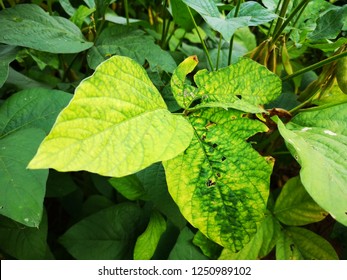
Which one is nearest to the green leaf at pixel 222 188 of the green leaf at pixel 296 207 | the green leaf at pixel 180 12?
the green leaf at pixel 296 207

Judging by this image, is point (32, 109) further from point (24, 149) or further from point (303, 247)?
point (303, 247)

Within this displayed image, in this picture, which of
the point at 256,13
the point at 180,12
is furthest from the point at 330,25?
the point at 180,12

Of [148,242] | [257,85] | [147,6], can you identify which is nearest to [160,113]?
[257,85]

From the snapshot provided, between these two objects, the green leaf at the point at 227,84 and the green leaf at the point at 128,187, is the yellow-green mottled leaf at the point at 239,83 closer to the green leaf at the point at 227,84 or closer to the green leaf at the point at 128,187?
the green leaf at the point at 227,84

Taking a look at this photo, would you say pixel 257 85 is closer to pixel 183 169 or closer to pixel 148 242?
pixel 183 169

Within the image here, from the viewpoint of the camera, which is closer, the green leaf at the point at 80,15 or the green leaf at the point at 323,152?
the green leaf at the point at 323,152

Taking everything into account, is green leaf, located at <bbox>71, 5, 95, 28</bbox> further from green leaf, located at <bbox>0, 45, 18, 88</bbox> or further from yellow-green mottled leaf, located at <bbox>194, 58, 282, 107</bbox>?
yellow-green mottled leaf, located at <bbox>194, 58, 282, 107</bbox>

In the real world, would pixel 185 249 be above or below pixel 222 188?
below

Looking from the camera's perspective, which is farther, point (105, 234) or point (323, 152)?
point (105, 234)
